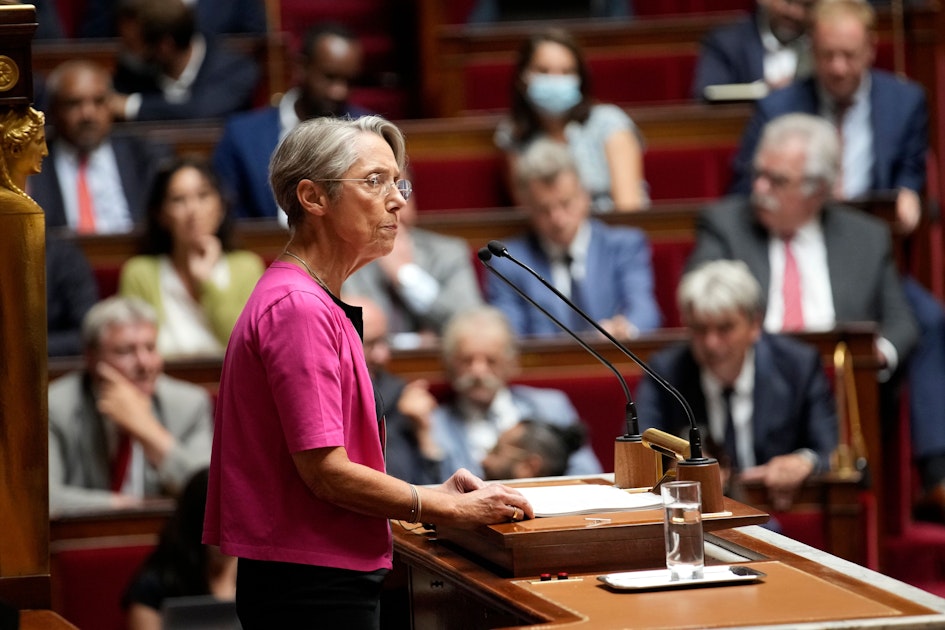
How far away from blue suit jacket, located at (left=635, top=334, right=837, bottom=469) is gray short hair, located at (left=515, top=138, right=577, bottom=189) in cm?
64

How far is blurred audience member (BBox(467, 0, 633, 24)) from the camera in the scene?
4.61 m

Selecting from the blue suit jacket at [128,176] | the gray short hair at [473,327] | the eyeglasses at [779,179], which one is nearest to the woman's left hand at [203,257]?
the blue suit jacket at [128,176]

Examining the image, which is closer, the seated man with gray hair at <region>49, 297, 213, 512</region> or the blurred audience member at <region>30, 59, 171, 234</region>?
the seated man with gray hair at <region>49, 297, 213, 512</region>

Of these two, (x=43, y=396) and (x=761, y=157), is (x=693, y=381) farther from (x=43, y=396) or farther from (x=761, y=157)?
(x=43, y=396)

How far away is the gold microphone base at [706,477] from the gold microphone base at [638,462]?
13cm

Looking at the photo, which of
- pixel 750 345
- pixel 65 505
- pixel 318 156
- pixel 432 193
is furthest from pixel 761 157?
pixel 318 156

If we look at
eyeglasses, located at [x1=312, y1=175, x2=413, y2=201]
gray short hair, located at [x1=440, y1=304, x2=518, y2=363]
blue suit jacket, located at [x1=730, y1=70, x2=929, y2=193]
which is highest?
blue suit jacket, located at [x1=730, y1=70, x2=929, y2=193]

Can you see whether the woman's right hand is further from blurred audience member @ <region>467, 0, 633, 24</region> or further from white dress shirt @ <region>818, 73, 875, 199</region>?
blurred audience member @ <region>467, 0, 633, 24</region>

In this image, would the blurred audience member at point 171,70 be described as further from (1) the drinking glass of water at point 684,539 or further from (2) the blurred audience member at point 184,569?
(1) the drinking glass of water at point 684,539

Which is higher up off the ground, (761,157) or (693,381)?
(761,157)

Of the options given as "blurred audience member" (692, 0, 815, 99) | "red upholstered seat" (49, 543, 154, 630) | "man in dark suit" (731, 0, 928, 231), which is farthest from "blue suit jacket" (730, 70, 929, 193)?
"red upholstered seat" (49, 543, 154, 630)

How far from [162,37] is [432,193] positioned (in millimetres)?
814

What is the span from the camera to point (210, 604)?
233cm

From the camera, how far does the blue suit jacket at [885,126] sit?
384 cm
